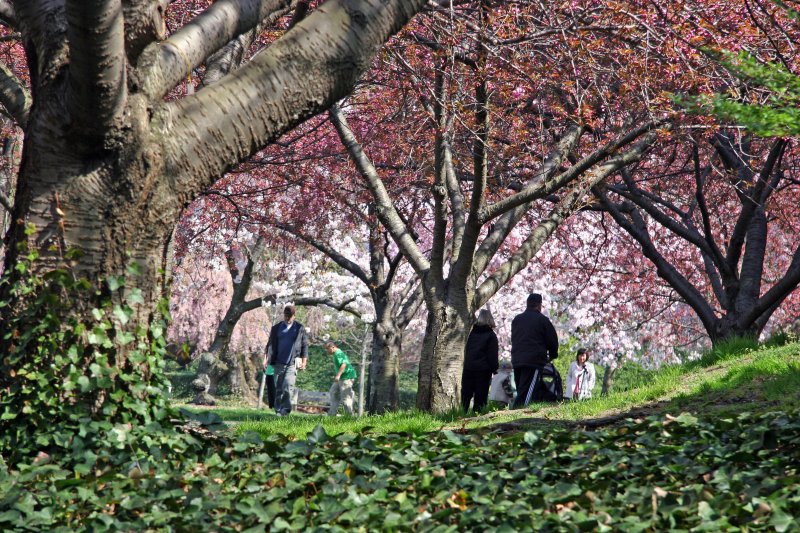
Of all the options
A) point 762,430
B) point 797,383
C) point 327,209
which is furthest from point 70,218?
point 327,209

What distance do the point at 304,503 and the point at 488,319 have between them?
24.6 feet

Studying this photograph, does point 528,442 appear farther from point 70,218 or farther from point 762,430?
point 70,218

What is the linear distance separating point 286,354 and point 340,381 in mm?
3645

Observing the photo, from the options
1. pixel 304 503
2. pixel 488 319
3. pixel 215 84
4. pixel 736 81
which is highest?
pixel 736 81

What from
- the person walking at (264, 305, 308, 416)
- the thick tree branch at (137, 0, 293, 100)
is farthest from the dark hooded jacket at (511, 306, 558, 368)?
the thick tree branch at (137, 0, 293, 100)

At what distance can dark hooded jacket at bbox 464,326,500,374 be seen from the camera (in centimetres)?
1113

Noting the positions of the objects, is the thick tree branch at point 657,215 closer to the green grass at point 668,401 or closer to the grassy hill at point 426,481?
the green grass at point 668,401

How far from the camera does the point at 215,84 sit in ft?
17.4

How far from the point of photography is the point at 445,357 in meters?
9.38

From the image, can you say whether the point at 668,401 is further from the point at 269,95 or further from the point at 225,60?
the point at 225,60

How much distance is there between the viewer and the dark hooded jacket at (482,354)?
11.1m

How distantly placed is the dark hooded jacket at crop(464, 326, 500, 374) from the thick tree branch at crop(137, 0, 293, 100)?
5.78m

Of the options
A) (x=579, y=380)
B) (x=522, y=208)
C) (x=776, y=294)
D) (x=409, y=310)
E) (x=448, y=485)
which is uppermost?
(x=522, y=208)

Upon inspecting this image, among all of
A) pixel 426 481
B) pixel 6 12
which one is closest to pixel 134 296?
pixel 426 481
